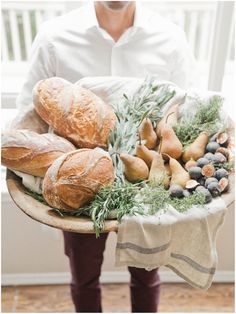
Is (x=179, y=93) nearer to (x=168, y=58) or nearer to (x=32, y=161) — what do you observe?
(x=168, y=58)

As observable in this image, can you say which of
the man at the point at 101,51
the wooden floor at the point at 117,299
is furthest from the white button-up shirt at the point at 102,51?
the wooden floor at the point at 117,299

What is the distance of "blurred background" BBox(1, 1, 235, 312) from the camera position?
4.44ft

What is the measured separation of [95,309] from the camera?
1.28 meters

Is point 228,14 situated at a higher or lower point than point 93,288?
higher

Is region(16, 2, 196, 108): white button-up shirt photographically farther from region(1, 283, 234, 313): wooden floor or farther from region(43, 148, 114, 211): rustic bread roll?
region(1, 283, 234, 313): wooden floor

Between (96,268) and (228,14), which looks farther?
(228,14)

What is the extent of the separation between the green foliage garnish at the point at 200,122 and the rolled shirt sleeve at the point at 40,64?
0.39 m

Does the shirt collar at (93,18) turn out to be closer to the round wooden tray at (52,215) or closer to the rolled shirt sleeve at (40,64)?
the rolled shirt sleeve at (40,64)

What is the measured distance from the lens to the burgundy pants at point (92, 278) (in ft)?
3.62

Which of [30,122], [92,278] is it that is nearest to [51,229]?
[92,278]

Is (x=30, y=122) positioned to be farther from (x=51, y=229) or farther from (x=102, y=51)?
(x=51, y=229)

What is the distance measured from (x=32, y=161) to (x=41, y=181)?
0.14ft

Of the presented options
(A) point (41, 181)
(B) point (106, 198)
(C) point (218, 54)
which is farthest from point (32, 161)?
(C) point (218, 54)

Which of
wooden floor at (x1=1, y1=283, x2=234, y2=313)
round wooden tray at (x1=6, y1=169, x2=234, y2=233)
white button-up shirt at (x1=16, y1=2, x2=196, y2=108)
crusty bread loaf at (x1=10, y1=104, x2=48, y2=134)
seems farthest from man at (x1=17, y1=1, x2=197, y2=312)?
wooden floor at (x1=1, y1=283, x2=234, y2=313)
